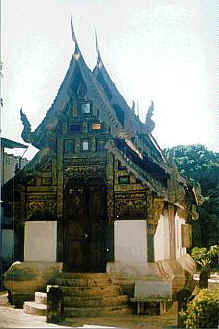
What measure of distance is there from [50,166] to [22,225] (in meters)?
1.61

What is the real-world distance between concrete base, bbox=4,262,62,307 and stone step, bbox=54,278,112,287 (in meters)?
0.42

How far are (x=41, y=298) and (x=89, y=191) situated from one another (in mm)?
2743

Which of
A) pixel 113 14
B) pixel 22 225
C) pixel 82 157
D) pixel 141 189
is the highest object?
pixel 113 14

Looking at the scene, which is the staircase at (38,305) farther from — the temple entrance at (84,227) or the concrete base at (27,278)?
the temple entrance at (84,227)

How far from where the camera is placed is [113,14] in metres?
9.74

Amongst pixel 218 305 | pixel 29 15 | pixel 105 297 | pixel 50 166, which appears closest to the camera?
pixel 218 305

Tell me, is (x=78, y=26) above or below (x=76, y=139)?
above

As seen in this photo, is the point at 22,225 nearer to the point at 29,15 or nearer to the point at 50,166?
the point at 50,166

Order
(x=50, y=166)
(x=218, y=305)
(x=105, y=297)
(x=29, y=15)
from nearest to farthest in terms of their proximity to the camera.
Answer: (x=218, y=305) → (x=105, y=297) → (x=29, y=15) → (x=50, y=166)

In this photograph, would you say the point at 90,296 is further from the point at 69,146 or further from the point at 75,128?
the point at 75,128

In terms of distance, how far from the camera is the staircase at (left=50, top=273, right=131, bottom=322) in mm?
8953

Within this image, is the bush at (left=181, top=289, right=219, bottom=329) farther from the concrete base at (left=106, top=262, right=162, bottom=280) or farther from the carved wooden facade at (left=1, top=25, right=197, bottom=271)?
the carved wooden facade at (left=1, top=25, right=197, bottom=271)

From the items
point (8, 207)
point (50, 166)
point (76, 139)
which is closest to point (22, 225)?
point (8, 207)

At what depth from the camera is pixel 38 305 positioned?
366 inches
